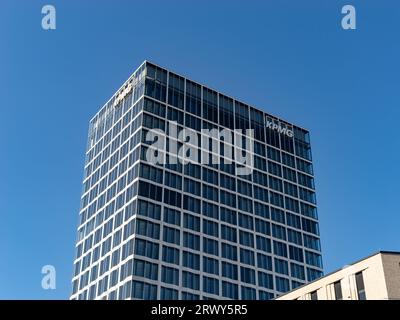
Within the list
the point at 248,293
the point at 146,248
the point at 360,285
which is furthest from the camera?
the point at 248,293

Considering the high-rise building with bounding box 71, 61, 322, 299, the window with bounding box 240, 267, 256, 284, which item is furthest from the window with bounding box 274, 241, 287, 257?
the window with bounding box 240, 267, 256, 284

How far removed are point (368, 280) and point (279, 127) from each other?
85.2 metres

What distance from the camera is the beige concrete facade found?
182 feet

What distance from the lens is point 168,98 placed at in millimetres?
122000

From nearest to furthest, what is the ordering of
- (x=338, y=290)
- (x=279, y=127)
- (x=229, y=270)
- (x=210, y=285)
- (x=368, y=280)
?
(x=368, y=280), (x=338, y=290), (x=210, y=285), (x=229, y=270), (x=279, y=127)

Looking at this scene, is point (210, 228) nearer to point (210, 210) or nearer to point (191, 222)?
point (210, 210)

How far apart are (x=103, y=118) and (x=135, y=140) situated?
23656 mm

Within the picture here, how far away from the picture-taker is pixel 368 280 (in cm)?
5719

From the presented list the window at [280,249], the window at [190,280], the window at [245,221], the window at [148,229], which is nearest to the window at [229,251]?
the window at [245,221]

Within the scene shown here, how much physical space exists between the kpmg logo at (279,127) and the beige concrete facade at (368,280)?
78.3 metres

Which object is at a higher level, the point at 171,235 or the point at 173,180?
the point at 173,180

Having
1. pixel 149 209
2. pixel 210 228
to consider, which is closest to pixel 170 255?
pixel 149 209

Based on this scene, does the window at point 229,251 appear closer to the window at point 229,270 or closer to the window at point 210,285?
the window at point 229,270
